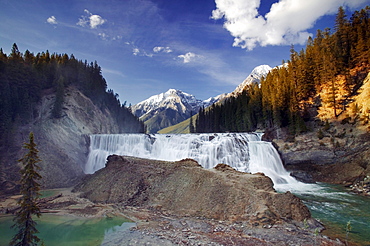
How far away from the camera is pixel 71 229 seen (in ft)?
49.4

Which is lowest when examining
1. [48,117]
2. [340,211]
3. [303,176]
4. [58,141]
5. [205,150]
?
[340,211]

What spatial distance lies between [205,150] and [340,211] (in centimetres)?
2133

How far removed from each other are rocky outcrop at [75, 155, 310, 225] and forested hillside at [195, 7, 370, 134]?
27279 millimetres

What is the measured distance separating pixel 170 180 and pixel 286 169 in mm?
23983

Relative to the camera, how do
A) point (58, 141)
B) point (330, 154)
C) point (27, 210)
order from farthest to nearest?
point (58, 141) < point (330, 154) < point (27, 210)

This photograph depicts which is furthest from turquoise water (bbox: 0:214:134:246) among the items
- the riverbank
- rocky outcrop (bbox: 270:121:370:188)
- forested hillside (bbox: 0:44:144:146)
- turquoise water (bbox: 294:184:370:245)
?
rocky outcrop (bbox: 270:121:370:188)

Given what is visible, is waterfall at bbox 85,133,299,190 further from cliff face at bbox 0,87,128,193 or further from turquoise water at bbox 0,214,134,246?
turquoise water at bbox 0,214,134,246

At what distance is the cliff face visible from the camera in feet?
101

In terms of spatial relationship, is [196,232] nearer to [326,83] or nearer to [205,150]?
[205,150]

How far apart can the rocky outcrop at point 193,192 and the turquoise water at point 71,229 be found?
13.5ft

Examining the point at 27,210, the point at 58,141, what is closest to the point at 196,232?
the point at 27,210

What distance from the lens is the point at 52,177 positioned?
3120 centimetres

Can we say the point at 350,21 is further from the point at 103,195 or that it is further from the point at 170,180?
the point at 103,195

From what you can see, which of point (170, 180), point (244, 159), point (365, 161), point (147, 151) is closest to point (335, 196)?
point (365, 161)
